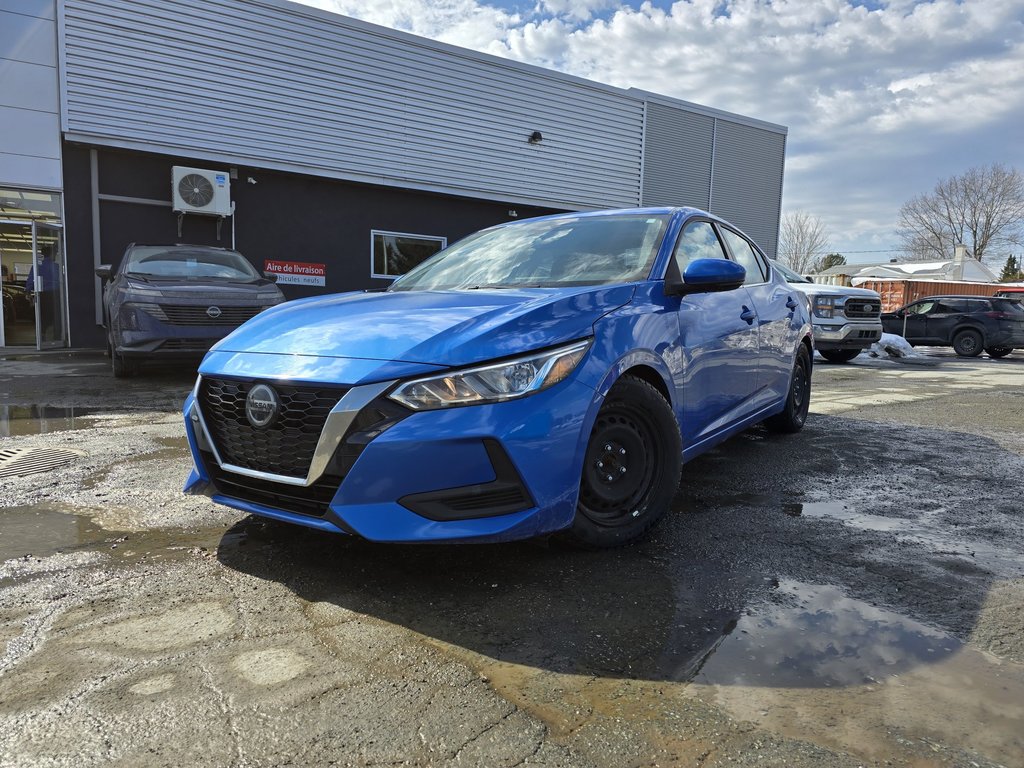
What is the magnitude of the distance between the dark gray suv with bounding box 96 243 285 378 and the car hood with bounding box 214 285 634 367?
16.3ft

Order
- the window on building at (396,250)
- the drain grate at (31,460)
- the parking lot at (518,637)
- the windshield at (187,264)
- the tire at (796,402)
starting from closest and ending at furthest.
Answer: the parking lot at (518,637), the drain grate at (31,460), the tire at (796,402), the windshield at (187,264), the window on building at (396,250)

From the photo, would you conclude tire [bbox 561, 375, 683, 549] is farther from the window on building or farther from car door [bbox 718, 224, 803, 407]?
the window on building

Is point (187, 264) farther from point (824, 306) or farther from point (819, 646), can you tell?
point (824, 306)

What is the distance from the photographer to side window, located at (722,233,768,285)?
4.43 metres

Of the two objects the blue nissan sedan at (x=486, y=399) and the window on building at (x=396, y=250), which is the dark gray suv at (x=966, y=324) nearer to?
the window on building at (x=396, y=250)

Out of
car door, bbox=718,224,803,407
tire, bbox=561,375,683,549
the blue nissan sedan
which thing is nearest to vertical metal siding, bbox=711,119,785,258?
car door, bbox=718,224,803,407

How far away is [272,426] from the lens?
2.50m

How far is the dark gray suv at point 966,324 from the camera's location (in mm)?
17031

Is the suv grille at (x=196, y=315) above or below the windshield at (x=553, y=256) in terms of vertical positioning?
below

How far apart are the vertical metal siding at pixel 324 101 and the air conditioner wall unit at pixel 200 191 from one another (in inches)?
18.0

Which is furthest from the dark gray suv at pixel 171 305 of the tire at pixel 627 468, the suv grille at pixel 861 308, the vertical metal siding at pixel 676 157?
the vertical metal siding at pixel 676 157

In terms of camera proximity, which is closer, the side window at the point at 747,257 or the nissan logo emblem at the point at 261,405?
the nissan logo emblem at the point at 261,405

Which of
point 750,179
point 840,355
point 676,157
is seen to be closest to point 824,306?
point 840,355

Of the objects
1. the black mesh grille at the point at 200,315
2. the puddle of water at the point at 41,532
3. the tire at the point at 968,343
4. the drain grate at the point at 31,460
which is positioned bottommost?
the drain grate at the point at 31,460
